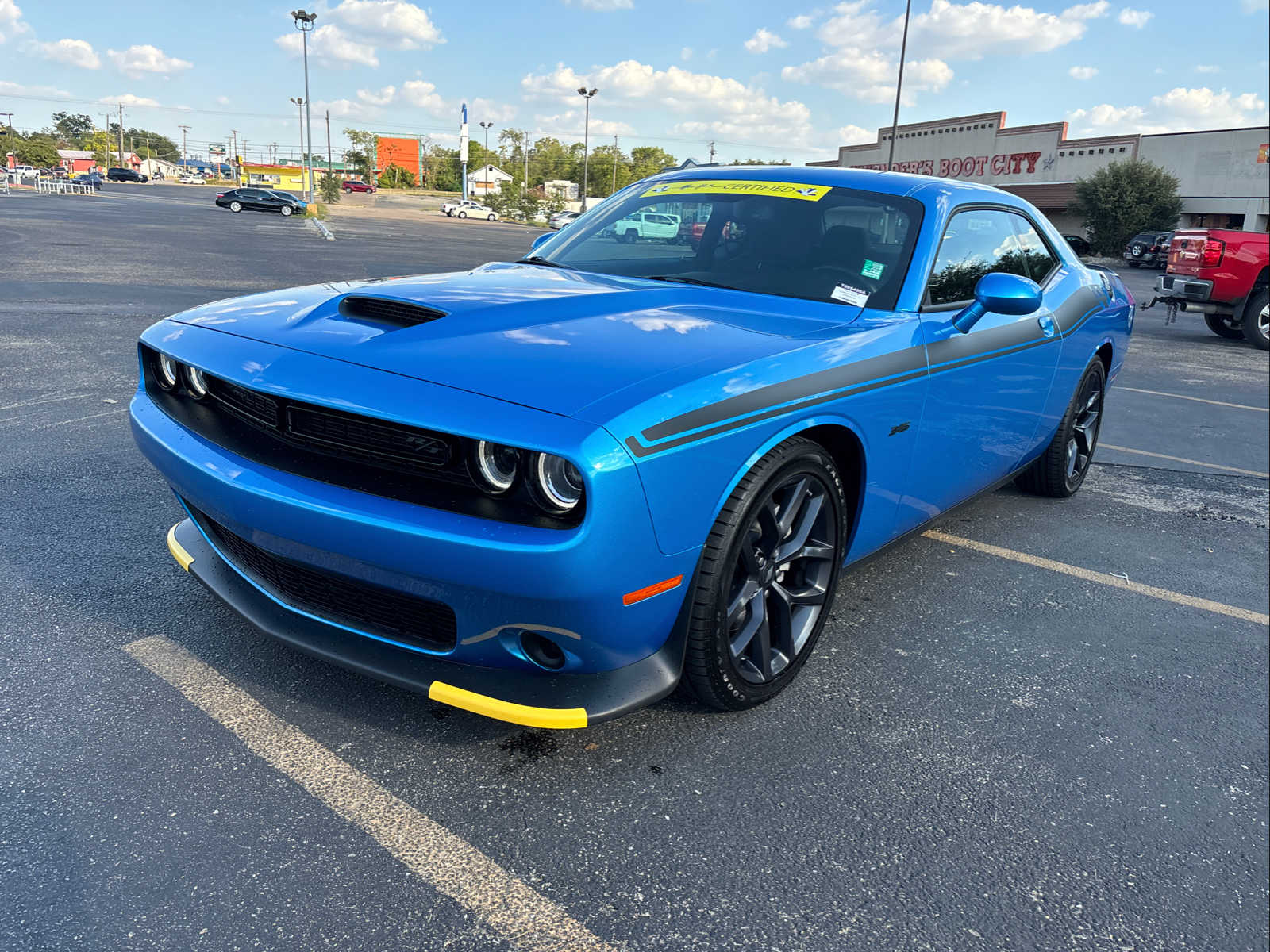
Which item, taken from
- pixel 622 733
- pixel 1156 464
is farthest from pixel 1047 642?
pixel 1156 464

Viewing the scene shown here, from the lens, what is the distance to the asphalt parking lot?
5.90ft

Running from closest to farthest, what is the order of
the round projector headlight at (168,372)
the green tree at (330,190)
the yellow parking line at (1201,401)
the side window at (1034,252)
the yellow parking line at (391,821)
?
the yellow parking line at (391,821)
the round projector headlight at (168,372)
the side window at (1034,252)
the yellow parking line at (1201,401)
the green tree at (330,190)

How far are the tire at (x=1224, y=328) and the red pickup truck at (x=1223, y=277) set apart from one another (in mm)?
1027

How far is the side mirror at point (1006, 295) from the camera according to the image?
9.84 feet

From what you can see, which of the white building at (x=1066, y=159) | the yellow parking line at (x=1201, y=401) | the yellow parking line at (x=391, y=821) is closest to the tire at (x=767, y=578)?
the yellow parking line at (x=391, y=821)

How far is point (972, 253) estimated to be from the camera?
349cm

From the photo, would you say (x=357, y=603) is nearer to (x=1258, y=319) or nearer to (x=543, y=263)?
(x=543, y=263)

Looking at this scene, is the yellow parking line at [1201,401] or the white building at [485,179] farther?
the white building at [485,179]

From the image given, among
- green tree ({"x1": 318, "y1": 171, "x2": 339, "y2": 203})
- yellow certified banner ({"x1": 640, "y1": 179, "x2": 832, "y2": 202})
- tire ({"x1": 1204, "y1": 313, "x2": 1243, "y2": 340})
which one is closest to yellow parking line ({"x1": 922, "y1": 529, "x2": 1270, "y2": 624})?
yellow certified banner ({"x1": 640, "y1": 179, "x2": 832, "y2": 202})

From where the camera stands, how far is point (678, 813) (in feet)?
6.94

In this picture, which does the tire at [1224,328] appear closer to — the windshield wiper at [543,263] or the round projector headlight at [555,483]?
the windshield wiper at [543,263]

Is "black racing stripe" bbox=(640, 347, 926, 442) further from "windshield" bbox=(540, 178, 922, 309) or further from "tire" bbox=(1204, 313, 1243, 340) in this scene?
"tire" bbox=(1204, 313, 1243, 340)

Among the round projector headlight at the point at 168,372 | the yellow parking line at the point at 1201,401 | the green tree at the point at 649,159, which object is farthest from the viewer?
the green tree at the point at 649,159

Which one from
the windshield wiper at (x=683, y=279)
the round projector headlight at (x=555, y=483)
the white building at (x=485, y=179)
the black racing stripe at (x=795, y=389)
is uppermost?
the white building at (x=485, y=179)
